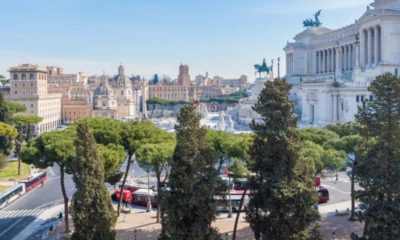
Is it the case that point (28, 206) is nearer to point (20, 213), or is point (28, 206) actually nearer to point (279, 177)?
point (20, 213)

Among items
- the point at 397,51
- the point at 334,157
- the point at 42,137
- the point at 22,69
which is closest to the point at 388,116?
the point at 334,157

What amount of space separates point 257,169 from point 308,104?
172ft

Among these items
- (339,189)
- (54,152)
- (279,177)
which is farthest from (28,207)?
(339,189)

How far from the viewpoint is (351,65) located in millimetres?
84062

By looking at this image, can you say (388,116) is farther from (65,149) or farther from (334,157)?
(65,149)

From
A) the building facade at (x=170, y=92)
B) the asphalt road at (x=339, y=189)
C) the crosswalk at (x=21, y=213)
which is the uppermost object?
the building facade at (x=170, y=92)

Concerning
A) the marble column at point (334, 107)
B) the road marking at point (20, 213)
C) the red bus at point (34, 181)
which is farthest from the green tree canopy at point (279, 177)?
the marble column at point (334, 107)

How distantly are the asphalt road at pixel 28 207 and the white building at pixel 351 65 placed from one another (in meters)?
33.1

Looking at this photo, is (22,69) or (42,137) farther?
(22,69)

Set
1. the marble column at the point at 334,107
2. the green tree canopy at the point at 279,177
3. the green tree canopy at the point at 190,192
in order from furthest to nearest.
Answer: the marble column at the point at 334,107 → the green tree canopy at the point at 279,177 → the green tree canopy at the point at 190,192

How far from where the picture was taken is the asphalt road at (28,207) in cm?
2886

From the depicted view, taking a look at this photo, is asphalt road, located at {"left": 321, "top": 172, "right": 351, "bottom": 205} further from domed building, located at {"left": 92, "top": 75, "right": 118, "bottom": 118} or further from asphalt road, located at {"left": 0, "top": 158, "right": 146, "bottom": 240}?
domed building, located at {"left": 92, "top": 75, "right": 118, "bottom": 118}

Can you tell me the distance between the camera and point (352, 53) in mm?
82875

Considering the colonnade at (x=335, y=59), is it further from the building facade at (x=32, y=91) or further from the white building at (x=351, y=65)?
the building facade at (x=32, y=91)
